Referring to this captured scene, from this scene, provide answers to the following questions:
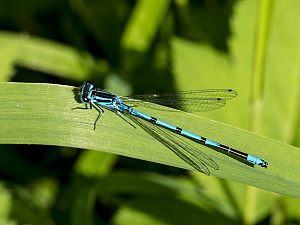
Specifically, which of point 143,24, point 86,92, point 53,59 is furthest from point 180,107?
point 53,59

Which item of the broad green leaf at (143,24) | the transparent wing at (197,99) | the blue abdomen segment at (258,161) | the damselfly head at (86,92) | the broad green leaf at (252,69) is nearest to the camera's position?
the blue abdomen segment at (258,161)

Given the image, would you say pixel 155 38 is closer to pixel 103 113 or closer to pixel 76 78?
pixel 76 78

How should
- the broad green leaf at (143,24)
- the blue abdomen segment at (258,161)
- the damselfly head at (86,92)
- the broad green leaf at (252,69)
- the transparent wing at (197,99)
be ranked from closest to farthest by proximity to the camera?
the blue abdomen segment at (258,161), the damselfly head at (86,92), the transparent wing at (197,99), the broad green leaf at (252,69), the broad green leaf at (143,24)

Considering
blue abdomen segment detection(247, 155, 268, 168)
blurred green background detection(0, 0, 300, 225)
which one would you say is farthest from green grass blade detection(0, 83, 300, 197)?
blurred green background detection(0, 0, 300, 225)

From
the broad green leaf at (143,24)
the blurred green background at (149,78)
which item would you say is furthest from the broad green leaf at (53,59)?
the broad green leaf at (143,24)

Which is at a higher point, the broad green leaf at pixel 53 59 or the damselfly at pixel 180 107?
the broad green leaf at pixel 53 59

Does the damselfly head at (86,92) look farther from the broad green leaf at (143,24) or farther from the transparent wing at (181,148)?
the broad green leaf at (143,24)

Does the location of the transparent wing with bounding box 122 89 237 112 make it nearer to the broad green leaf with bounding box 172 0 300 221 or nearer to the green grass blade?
the broad green leaf with bounding box 172 0 300 221
